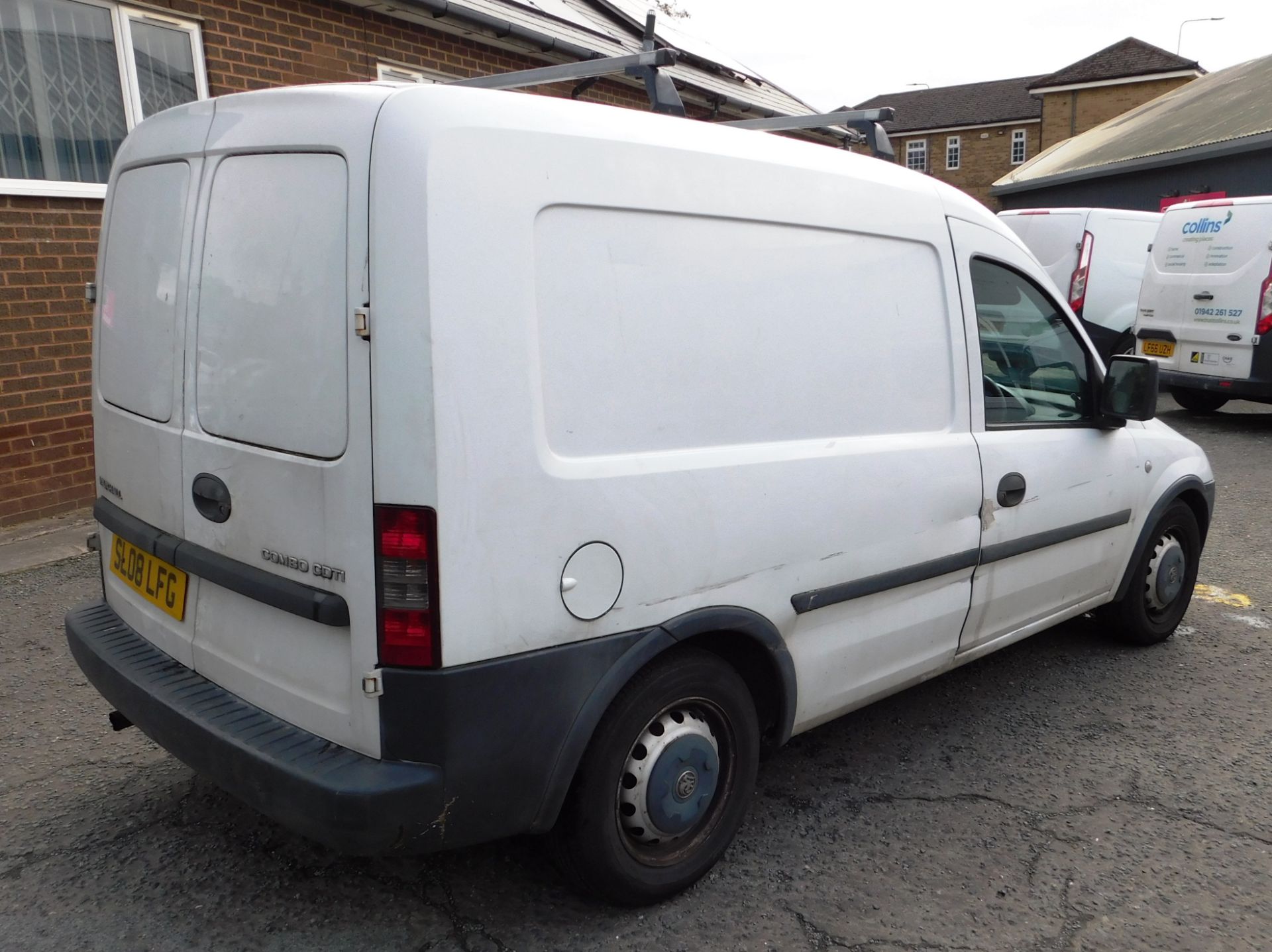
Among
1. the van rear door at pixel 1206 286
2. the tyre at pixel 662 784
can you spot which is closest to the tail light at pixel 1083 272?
the van rear door at pixel 1206 286

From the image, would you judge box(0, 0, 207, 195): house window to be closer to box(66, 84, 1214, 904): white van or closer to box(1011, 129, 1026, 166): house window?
box(66, 84, 1214, 904): white van

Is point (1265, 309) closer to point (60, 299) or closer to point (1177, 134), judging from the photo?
point (60, 299)

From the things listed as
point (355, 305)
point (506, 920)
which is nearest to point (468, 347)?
point (355, 305)

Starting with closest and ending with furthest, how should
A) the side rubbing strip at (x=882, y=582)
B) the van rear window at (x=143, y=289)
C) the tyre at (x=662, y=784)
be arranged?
the tyre at (x=662, y=784)
the van rear window at (x=143, y=289)
the side rubbing strip at (x=882, y=582)

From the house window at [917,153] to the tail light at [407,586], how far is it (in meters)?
58.7

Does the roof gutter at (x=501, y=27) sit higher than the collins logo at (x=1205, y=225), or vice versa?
the roof gutter at (x=501, y=27)

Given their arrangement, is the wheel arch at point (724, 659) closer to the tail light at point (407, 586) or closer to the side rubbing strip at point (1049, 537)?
the tail light at point (407, 586)

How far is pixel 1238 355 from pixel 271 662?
9.92 m

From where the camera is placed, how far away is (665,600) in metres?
2.50

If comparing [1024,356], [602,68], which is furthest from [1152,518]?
[602,68]

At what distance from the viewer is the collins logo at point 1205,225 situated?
10070 millimetres

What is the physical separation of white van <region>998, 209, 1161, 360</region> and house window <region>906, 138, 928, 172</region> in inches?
1837

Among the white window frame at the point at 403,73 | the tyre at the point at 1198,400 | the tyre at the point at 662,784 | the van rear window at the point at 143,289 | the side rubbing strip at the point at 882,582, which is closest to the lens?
the tyre at the point at 662,784

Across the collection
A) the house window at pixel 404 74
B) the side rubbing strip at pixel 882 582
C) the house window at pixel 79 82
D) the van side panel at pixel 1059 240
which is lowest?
the side rubbing strip at pixel 882 582
